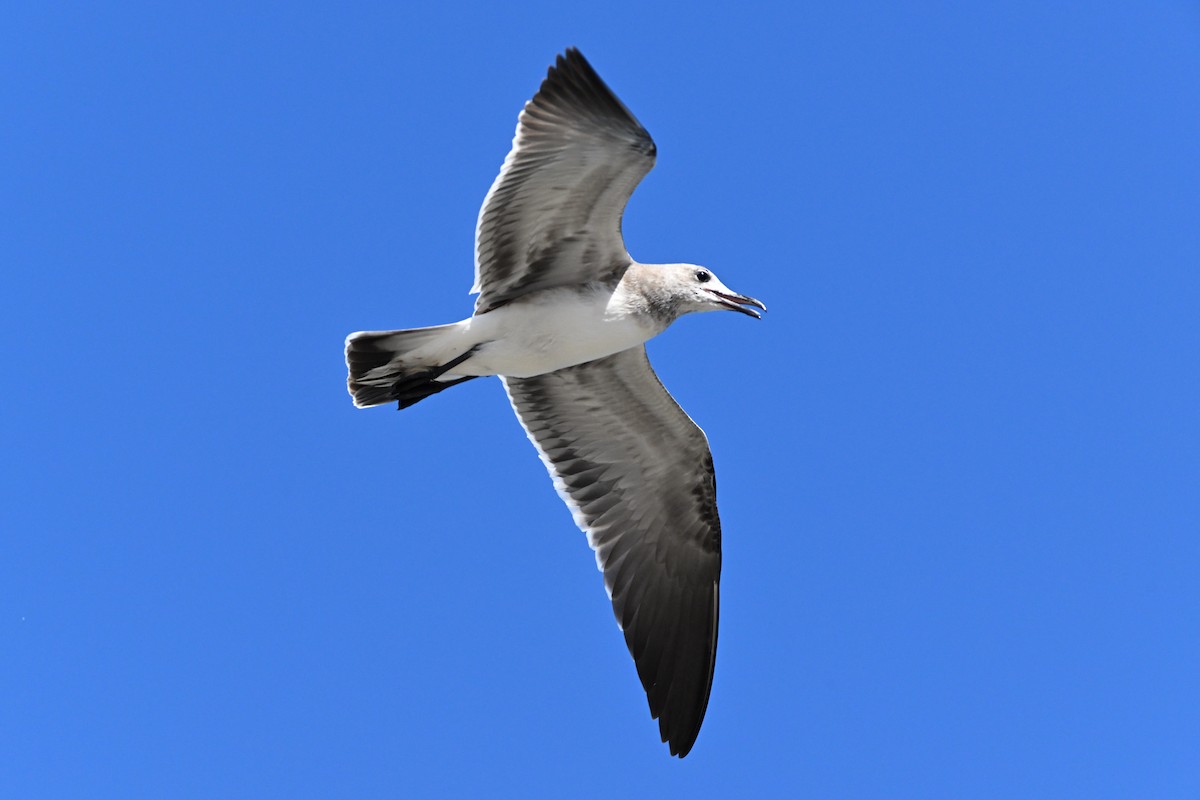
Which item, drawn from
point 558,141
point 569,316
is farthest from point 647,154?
point 569,316

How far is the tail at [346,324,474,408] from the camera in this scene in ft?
28.3

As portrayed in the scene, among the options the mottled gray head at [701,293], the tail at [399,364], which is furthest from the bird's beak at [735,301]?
the tail at [399,364]

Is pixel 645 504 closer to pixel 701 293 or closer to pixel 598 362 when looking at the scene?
pixel 598 362

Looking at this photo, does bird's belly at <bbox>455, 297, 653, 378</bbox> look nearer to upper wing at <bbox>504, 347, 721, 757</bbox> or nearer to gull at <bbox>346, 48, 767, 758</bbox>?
gull at <bbox>346, 48, 767, 758</bbox>

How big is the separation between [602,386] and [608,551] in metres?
1.17

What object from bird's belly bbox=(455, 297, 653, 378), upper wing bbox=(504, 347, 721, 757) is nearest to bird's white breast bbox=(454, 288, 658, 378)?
bird's belly bbox=(455, 297, 653, 378)

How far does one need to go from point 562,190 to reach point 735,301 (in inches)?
55.6

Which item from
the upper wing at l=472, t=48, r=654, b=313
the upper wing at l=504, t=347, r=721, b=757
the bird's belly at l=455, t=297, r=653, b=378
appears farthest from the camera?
the upper wing at l=504, t=347, r=721, b=757

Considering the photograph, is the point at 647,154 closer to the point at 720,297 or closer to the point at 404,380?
the point at 720,297

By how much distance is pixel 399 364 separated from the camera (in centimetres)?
875

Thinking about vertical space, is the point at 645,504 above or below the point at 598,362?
below

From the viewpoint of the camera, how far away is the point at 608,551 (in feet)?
31.7

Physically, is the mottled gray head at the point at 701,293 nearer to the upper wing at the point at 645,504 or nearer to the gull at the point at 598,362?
the gull at the point at 598,362

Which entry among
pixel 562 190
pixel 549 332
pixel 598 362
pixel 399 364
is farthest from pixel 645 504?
pixel 562 190
